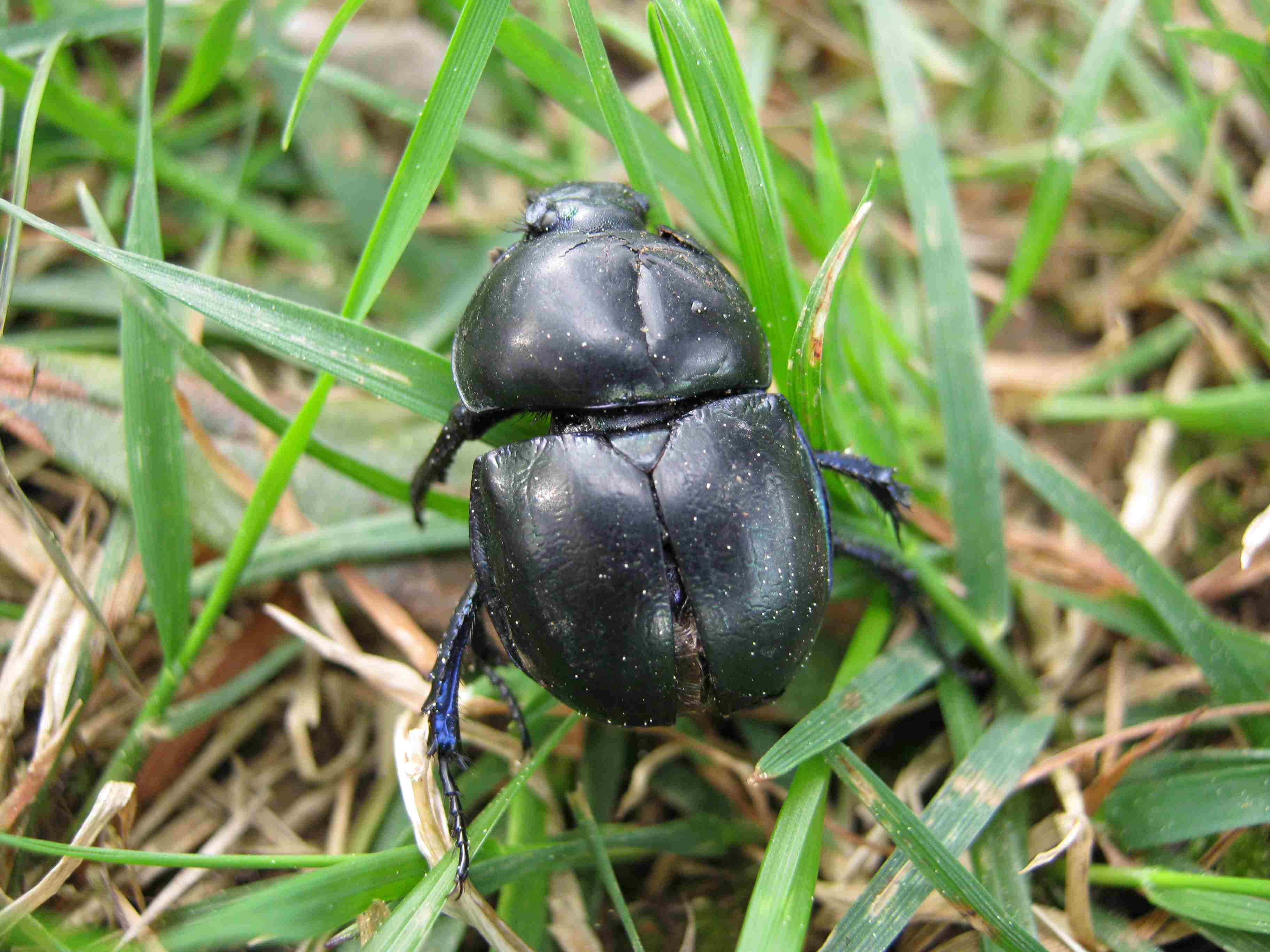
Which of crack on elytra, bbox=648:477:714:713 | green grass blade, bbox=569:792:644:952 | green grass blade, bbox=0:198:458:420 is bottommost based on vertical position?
green grass blade, bbox=569:792:644:952

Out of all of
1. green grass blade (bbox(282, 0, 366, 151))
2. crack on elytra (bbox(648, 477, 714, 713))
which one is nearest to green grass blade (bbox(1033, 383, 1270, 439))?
crack on elytra (bbox(648, 477, 714, 713))

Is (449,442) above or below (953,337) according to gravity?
below

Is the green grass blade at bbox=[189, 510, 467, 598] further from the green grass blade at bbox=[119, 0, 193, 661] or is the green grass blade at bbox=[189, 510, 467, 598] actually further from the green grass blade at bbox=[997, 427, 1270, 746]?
the green grass blade at bbox=[997, 427, 1270, 746]

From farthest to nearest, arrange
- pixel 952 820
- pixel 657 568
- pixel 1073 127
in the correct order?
pixel 1073 127 → pixel 952 820 → pixel 657 568

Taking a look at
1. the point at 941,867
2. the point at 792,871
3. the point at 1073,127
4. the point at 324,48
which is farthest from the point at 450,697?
the point at 1073,127

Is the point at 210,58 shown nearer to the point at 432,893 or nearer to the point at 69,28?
the point at 69,28

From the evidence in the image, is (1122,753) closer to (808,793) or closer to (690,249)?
(808,793)
